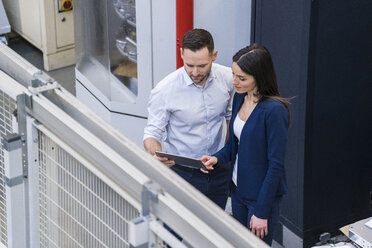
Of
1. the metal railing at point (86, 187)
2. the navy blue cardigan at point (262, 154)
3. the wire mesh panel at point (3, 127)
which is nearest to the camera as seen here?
the metal railing at point (86, 187)

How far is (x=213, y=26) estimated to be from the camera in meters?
4.07

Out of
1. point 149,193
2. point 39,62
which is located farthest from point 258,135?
point 39,62

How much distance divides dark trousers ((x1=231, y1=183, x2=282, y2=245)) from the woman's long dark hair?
1.42 feet

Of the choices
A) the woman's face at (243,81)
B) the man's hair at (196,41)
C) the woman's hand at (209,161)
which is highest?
the man's hair at (196,41)

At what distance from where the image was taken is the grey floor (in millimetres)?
5977

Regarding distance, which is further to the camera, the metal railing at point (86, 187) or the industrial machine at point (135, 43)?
the industrial machine at point (135, 43)

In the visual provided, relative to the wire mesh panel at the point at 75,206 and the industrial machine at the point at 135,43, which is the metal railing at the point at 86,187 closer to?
the wire mesh panel at the point at 75,206

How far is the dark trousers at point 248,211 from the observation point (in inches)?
119

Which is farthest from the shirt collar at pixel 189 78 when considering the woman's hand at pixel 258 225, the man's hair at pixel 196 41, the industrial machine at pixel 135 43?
the industrial machine at pixel 135 43

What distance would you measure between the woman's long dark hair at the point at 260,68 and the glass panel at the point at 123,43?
5.39ft

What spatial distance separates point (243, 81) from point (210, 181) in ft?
1.85

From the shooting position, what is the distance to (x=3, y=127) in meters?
2.18

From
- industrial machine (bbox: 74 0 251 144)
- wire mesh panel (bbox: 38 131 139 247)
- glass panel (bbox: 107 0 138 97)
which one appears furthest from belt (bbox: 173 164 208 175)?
glass panel (bbox: 107 0 138 97)

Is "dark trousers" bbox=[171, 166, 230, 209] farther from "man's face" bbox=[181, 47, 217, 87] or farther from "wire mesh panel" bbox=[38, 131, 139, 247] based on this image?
"wire mesh panel" bbox=[38, 131, 139, 247]
